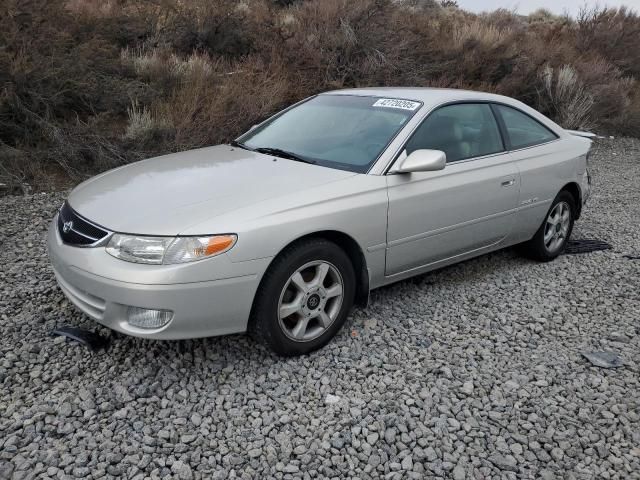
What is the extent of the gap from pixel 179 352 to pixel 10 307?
132 centimetres

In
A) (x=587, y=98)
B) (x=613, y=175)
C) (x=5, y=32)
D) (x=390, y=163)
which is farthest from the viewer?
(x=587, y=98)

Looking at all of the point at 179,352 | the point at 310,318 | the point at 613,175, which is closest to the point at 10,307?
the point at 179,352

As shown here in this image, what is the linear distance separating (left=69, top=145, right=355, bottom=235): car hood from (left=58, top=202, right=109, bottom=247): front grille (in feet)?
0.12

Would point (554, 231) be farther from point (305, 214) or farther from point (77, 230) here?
point (77, 230)

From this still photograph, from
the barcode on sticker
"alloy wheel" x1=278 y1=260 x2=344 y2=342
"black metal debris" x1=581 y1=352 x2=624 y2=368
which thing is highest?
the barcode on sticker

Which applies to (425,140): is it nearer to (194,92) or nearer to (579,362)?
(579,362)

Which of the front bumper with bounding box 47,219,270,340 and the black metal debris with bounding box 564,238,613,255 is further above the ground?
the front bumper with bounding box 47,219,270,340

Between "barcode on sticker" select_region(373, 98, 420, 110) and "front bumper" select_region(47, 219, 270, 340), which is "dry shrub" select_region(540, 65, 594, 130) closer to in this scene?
"barcode on sticker" select_region(373, 98, 420, 110)

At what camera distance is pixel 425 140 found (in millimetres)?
3916

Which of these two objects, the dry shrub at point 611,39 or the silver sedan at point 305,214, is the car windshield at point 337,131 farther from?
the dry shrub at point 611,39

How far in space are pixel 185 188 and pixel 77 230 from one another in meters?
0.62

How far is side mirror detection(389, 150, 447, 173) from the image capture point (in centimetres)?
355

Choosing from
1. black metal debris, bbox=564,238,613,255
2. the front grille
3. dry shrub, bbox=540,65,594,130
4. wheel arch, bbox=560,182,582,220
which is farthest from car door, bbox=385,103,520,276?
dry shrub, bbox=540,65,594,130

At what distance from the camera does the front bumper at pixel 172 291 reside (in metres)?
2.82
